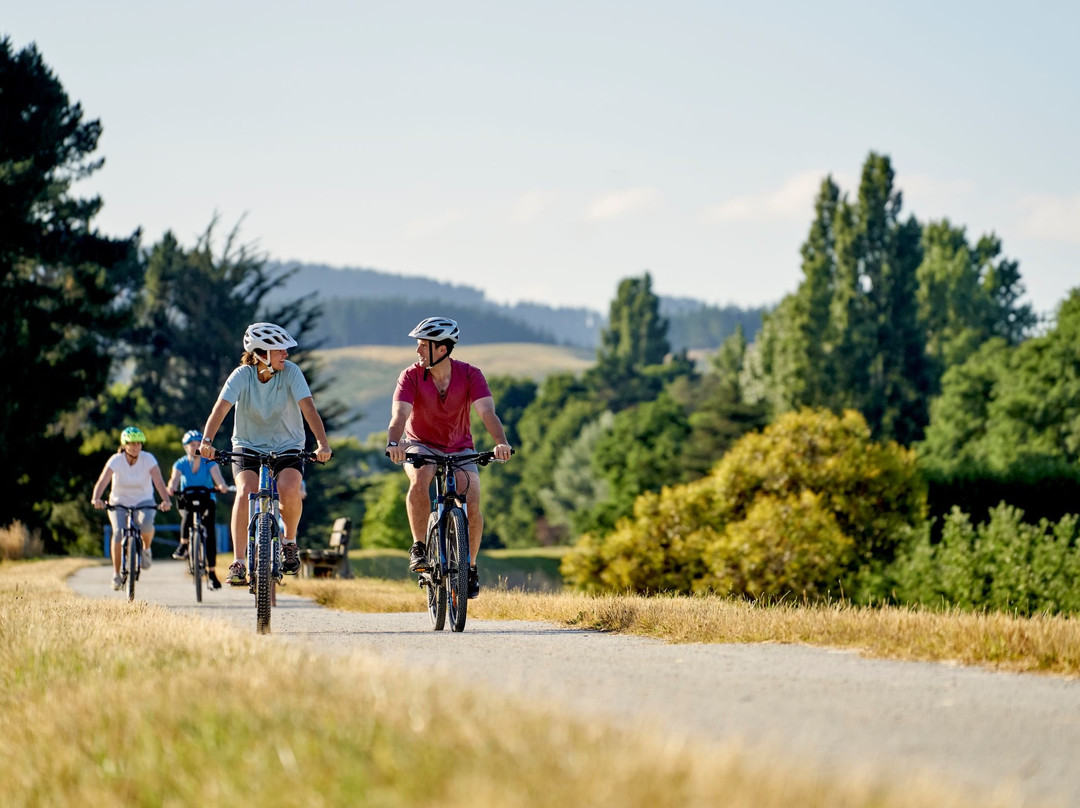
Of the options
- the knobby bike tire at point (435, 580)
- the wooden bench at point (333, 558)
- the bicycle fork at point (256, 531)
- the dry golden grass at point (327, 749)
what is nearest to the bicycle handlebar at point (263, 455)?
the bicycle fork at point (256, 531)

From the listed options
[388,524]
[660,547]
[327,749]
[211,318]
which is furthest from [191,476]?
[388,524]

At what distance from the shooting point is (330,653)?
7.50m

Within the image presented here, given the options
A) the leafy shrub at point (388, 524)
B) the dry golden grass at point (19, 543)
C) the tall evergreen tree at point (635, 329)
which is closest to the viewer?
the dry golden grass at point (19, 543)

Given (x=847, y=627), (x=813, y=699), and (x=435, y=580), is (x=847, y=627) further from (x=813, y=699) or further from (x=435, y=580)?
(x=435, y=580)

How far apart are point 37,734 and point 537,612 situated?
654cm

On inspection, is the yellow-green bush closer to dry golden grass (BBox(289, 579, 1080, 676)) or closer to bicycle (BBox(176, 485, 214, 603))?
bicycle (BBox(176, 485, 214, 603))

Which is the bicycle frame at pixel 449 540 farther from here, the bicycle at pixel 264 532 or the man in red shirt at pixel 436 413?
the bicycle at pixel 264 532

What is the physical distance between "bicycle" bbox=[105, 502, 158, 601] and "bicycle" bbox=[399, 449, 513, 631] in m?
7.26

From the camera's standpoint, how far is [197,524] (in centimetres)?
1797

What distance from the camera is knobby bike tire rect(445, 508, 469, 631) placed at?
10.4 meters

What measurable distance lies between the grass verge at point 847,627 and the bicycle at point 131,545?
559cm

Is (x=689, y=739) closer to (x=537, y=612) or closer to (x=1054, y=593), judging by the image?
(x=537, y=612)

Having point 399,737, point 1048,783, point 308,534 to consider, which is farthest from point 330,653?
point 308,534

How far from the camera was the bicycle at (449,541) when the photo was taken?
1048 cm
